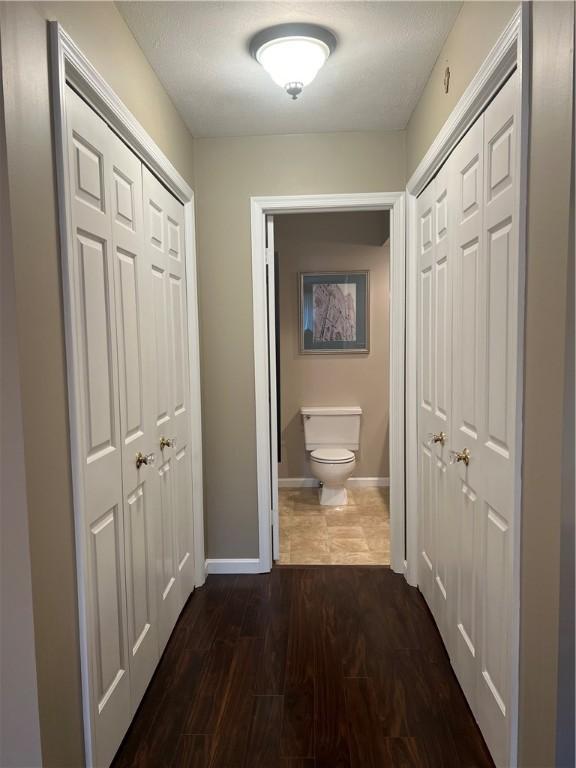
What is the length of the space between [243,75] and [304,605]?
253 cm

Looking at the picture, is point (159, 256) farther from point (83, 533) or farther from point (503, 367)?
point (503, 367)

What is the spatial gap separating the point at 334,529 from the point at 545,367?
277cm

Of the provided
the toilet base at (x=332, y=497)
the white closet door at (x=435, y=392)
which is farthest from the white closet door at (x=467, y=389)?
the toilet base at (x=332, y=497)

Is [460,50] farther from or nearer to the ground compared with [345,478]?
farther from the ground

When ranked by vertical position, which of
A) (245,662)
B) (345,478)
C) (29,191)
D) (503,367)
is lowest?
(245,662)

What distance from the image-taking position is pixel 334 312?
4574mm

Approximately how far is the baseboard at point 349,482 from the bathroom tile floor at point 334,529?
64 mm

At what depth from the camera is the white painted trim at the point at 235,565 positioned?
3.03 m

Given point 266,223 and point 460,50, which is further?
point 266,223

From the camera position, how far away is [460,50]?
180 centimetres

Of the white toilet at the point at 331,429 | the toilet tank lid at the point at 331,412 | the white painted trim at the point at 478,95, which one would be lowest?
the white toilet at the point at 331,429

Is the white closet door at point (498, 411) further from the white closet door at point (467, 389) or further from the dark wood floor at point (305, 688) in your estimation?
the dark wood floor at point (305, 688)

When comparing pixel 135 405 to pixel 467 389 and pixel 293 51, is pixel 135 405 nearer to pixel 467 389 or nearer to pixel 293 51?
pixel 467 389

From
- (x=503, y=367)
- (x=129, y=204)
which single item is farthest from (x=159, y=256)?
(x=503, y=367)
